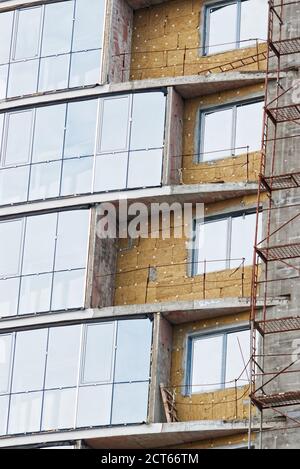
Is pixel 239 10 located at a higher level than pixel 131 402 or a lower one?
higher

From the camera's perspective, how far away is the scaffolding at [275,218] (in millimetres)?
56250

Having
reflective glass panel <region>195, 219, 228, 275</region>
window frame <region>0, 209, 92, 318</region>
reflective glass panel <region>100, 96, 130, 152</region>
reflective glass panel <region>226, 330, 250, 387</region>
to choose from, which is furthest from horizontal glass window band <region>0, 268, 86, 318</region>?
reflective glass panel <region>226, 330, 250, 387</region>

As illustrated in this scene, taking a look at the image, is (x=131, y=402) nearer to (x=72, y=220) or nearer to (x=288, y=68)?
(x=72, y=220)

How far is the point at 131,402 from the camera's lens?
57.2m

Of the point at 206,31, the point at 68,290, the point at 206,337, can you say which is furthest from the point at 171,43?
the point at 206,337

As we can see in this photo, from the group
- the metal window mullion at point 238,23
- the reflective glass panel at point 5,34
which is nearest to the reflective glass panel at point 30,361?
the reflective glass panel at point 5,34

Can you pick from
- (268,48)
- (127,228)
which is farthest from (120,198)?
(268,48)

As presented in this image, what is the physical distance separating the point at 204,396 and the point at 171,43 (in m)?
9.33

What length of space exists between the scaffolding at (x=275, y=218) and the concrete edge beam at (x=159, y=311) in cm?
47

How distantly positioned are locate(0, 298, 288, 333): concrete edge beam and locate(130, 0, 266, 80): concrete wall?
20.6 feet

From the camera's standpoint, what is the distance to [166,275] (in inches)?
2318

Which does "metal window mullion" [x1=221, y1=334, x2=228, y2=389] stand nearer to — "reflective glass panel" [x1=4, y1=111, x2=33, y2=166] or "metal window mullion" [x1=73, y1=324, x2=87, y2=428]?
"metal window mullion" [x1=73, y1=324, x2=87, y2=428]

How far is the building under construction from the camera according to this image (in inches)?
2244
